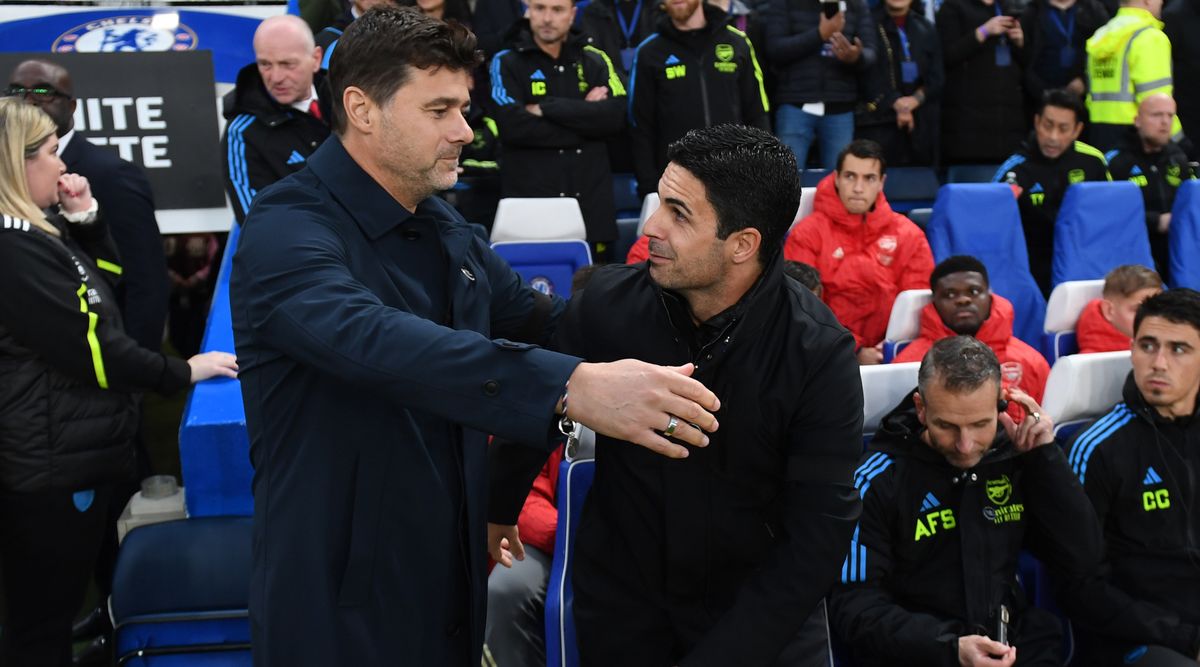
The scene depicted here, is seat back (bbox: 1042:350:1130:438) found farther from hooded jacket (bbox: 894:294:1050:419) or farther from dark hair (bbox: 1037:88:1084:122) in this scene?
dark hair (bbox: 1037:88:1084:122)

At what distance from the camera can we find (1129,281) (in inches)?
192

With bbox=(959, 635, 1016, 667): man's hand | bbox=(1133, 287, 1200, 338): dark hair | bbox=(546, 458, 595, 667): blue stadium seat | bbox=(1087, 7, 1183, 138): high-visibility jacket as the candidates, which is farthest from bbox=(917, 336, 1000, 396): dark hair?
bbox=(1087, 7, 1183, 138): high-visibility jacket

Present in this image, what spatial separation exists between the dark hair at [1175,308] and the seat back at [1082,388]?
14cm

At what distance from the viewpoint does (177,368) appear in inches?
137

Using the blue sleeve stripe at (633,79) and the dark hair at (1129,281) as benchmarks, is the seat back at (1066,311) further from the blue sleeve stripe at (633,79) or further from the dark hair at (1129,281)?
the blue sleeve stripe at (633,79)

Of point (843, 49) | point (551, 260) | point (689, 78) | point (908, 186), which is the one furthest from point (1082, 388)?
point (908, 186)

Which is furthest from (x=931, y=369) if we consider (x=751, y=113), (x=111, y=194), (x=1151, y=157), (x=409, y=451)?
(x=1151, y=157)

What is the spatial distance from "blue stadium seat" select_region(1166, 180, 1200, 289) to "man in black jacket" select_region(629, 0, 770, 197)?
225cm

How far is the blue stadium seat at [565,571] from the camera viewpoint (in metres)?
2.73

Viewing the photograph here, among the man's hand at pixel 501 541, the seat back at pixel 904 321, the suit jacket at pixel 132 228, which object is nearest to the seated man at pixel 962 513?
the man's hand at pixel 501 541

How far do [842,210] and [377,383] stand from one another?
429cm

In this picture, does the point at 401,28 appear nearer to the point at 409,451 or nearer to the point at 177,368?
the point at 409,451

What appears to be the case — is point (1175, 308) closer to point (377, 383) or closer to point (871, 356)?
point (871, 356)

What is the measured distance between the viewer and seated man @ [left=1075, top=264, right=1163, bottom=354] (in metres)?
4.80
